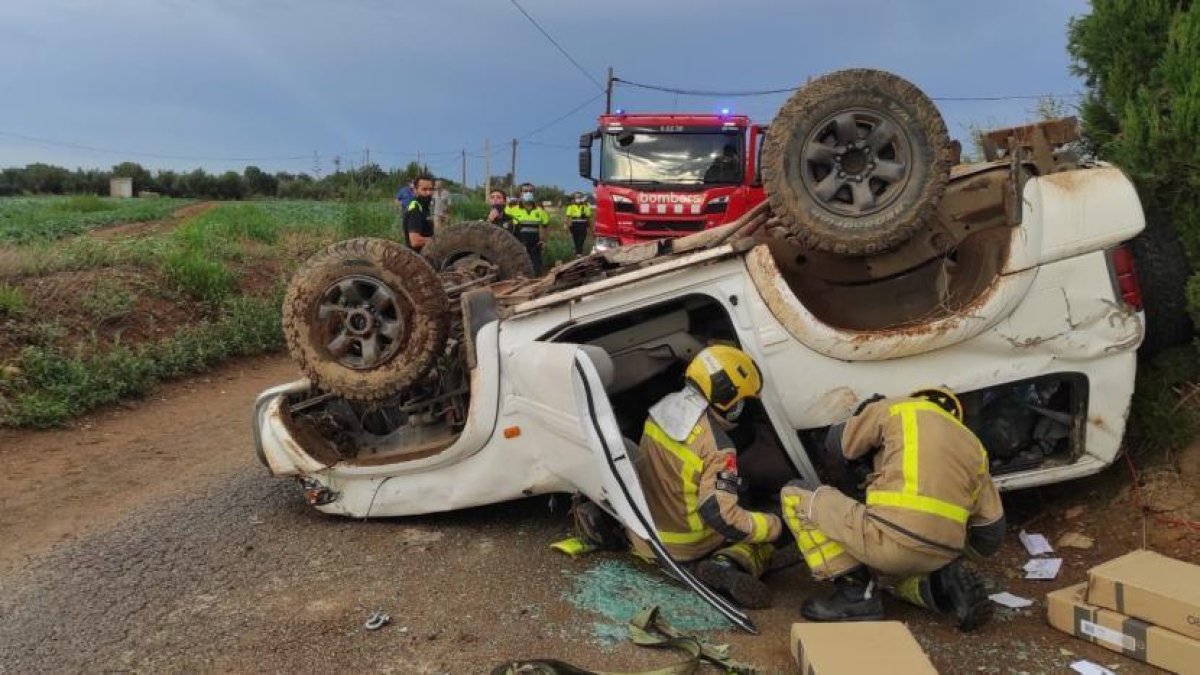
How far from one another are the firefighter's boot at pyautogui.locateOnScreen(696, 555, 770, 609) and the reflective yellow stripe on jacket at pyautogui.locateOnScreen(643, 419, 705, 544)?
0.14 metres

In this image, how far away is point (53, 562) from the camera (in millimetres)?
3904

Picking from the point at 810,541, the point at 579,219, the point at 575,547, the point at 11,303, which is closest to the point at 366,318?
the point at 575,547

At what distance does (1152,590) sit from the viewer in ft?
8.97

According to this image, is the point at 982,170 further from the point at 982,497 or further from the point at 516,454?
the point at 516,454

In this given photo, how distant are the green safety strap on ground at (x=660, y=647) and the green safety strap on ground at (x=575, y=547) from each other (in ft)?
1.99

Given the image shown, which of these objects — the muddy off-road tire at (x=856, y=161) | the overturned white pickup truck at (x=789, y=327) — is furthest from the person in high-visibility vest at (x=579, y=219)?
the muddy off-road tire at (x=856, y=161)

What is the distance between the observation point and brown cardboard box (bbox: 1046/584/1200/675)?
2.64 m

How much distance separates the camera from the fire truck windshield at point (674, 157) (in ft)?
37.0

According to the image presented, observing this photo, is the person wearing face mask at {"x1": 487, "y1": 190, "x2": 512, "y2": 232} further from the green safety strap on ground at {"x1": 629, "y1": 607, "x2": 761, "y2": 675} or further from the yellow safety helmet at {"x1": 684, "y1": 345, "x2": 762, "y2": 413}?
the green safety strap on ground at {"x1": 629, "y1": 607, "x2": 761, "y2": 675}

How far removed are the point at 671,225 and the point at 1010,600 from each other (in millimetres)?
8345

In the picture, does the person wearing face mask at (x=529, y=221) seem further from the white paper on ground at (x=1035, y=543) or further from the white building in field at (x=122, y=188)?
the white building in field at (x=122, y=188)

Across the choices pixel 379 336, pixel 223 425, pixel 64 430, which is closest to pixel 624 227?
pixel 223 425

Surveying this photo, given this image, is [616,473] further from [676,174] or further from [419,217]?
[676,174]

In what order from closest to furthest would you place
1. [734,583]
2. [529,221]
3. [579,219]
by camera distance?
[734,583] < [529,221] < [579,219]
